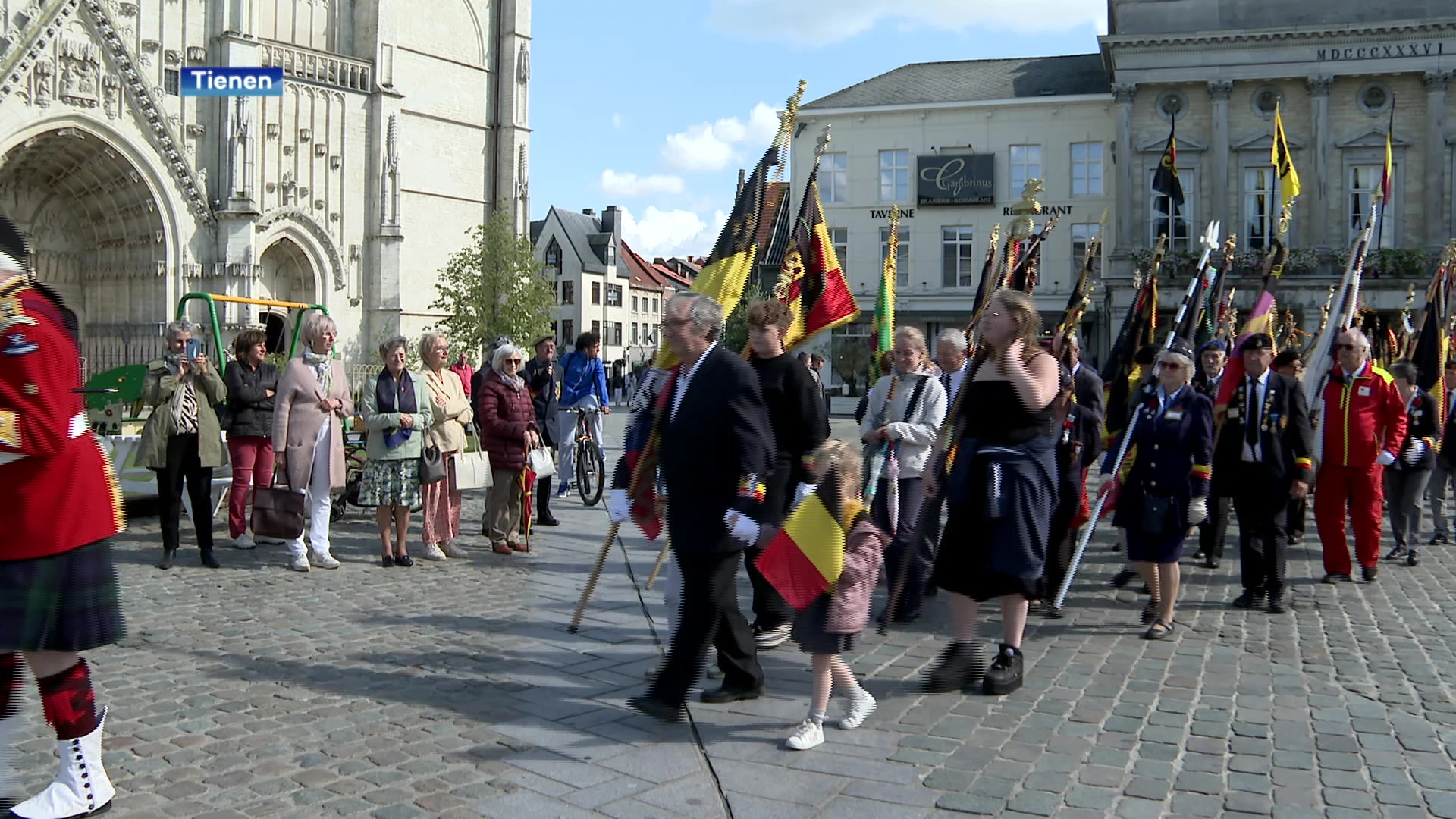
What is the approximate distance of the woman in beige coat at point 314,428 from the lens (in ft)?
29.2

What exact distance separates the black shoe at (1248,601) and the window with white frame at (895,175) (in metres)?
37.1

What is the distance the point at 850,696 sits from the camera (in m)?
5.00

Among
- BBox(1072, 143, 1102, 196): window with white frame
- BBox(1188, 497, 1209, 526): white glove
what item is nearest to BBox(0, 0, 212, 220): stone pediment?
BBox(1188, 497, 1209, 526): white glove

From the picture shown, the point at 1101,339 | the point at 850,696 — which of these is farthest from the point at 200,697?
the point at 1101,339

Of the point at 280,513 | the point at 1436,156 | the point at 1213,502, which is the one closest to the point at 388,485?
the point at 280,513

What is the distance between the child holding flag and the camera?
4.76 metres

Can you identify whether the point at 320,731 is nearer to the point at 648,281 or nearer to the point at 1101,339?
the point at 1101,339

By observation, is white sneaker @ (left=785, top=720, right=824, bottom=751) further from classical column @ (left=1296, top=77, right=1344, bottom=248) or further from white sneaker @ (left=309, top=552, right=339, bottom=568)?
classical column @ (left=1296, top=77, right=1344, bottom=248)

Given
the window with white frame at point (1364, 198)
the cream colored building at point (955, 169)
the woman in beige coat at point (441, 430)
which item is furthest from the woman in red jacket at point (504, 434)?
the window with white frame at point (1364, 198)

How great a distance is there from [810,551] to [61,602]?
268 centimetres

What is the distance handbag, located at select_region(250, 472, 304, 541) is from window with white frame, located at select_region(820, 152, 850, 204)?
37.5 metres

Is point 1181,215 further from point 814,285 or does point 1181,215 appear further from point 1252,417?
point 814,285

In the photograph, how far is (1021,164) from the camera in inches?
1702

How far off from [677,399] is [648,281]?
77.7 meters
